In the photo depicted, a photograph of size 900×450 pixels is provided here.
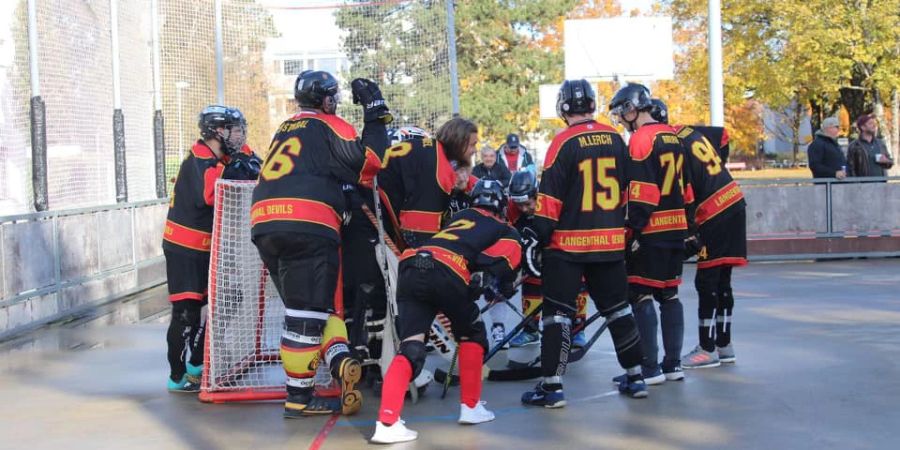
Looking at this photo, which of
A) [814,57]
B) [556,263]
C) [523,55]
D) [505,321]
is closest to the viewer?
[556,263]

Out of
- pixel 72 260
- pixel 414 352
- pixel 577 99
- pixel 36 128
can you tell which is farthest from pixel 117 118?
pixel 414 352

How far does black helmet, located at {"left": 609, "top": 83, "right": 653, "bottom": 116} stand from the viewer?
7668 mm

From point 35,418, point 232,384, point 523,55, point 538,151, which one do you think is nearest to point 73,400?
point 35,418

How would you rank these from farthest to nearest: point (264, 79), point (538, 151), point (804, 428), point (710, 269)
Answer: point (538, 151), point (264, 79), point (710, 269), point (804, 428)

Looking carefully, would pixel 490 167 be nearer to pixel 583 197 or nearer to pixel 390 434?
pixel 583 197

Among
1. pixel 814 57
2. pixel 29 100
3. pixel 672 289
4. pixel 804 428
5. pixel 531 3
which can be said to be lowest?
pixel 804 428

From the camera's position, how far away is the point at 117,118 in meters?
16.0

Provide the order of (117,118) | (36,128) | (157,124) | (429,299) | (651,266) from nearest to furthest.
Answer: (429,299) → (651,266) → (36,128) → (117,118) → (157,124)

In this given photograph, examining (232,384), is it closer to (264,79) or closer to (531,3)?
(264,79)

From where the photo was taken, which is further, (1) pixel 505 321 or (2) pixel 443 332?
(1) pixel 505 321

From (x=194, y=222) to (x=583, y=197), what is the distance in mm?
2625

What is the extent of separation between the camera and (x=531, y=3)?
45.5 meters

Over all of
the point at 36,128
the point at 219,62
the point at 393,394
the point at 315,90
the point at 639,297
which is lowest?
the point at 393,394

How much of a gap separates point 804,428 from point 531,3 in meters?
40.5
